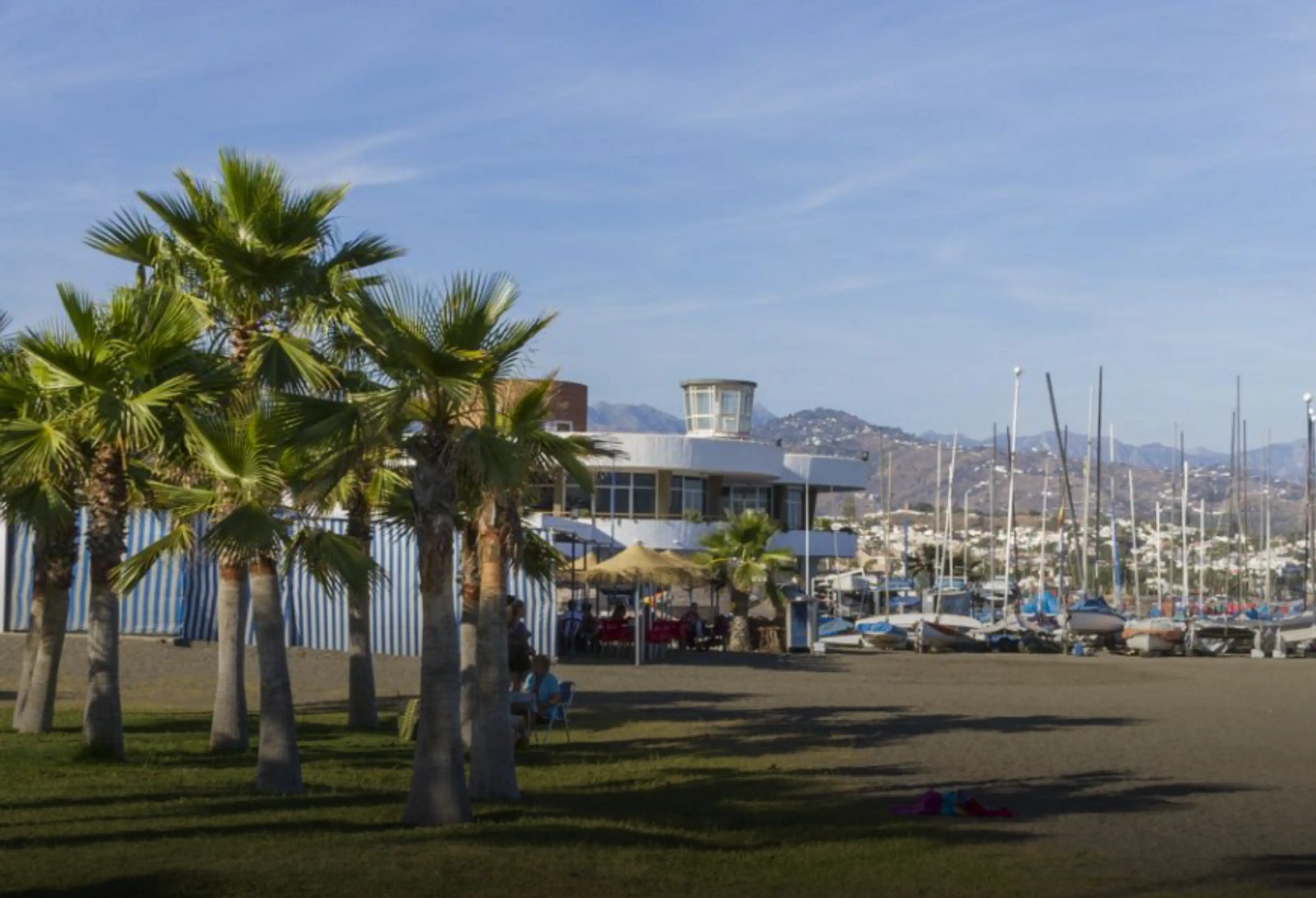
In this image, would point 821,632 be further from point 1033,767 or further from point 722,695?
point 1033,767

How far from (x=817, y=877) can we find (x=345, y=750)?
29.5 ft

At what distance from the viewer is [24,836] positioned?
510 inches

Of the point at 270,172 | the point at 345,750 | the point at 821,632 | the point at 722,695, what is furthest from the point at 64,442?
the point at 821,632

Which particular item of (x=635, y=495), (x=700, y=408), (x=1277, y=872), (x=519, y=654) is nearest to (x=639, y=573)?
(x=519, y=654)

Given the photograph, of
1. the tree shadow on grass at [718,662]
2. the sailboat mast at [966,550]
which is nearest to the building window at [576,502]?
the tree shadow on grass at [718,662]

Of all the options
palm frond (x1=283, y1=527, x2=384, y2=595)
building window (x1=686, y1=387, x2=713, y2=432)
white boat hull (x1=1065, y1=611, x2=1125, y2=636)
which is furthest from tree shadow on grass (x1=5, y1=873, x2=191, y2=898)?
building window (x1=686, y1=387, x2=713, y2=432)

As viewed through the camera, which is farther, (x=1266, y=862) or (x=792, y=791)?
(x=792, y=791)

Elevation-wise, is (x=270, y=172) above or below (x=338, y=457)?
above

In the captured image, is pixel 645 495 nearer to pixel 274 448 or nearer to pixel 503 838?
pixel 274 448

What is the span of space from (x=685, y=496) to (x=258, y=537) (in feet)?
157

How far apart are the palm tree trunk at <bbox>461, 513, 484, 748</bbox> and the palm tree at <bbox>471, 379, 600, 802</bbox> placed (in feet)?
3.08

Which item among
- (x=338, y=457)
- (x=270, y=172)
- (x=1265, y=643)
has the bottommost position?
(x=1265, y=643)

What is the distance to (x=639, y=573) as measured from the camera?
128 feet

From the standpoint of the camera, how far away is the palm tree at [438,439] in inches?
537
